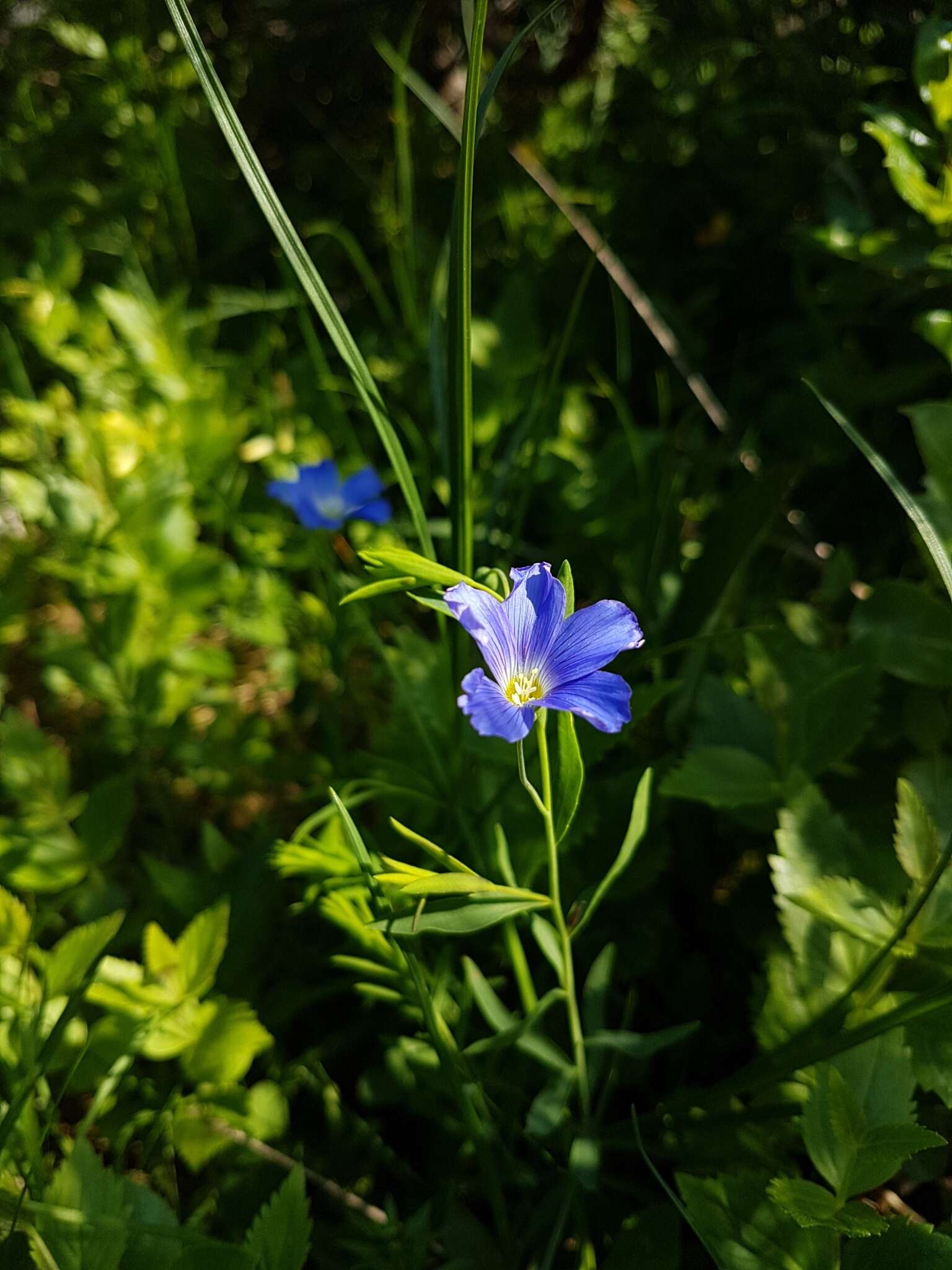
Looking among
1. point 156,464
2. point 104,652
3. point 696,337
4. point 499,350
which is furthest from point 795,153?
point 104,652

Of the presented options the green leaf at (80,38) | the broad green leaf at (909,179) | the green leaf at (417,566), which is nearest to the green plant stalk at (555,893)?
the green leaf at (417,566)

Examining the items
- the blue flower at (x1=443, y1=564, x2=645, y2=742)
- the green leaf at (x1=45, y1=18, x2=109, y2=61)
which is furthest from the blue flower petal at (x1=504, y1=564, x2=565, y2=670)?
the green leaf at (x1=45, y1=18, x2=109, y2=61)

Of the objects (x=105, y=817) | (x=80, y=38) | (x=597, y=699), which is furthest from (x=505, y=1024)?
(x=80, y=38)

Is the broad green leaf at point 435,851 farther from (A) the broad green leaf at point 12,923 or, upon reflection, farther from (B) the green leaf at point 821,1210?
(A) the broad green leaf at point 12,923

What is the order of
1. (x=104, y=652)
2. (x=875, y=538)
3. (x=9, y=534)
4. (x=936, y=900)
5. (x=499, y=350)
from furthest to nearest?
(x=9, y=534) < (x=499, y=350) < (x=875, y=538) < (x=104, y=652) < (x=936, y=900)

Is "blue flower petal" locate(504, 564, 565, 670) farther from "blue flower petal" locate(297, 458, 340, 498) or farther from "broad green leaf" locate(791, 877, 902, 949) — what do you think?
"blue flower petal" locate(297, 458, 340, 498)

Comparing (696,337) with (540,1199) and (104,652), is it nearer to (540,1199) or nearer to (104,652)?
(104,652)
